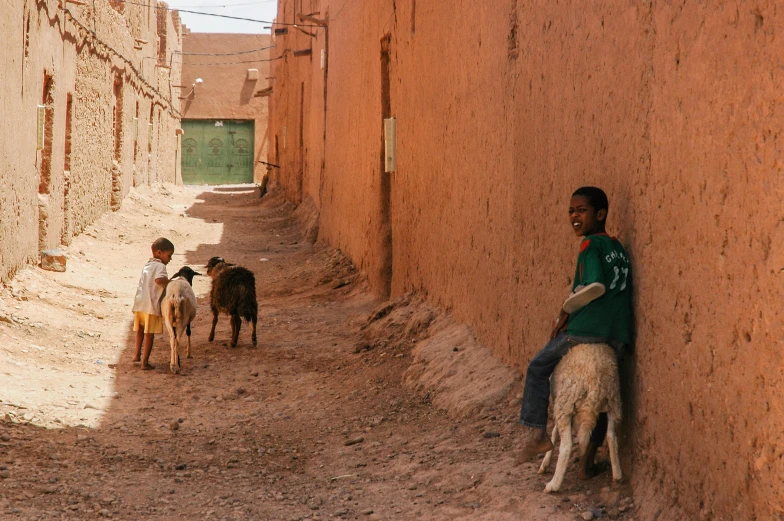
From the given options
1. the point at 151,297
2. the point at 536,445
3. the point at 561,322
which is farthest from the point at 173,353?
the point at 561,322

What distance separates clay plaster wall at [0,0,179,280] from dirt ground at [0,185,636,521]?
37.2 inches

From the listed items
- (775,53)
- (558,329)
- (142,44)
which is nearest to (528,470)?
(558,329)

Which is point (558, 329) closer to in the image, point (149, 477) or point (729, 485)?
point (729, 485)

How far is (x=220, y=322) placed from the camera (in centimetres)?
973

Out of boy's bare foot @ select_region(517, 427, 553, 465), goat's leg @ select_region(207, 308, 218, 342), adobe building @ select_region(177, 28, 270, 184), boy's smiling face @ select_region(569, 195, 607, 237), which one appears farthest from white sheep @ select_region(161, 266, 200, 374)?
adobe building @ select_region(177, 28, 270, 184)

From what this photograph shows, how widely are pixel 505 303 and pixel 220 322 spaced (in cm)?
475

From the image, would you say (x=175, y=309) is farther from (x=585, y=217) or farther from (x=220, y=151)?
(x=220, y=151)

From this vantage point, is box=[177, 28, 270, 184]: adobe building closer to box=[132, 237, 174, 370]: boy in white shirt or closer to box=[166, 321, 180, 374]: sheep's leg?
box=[132, 237, 174, 370]: boy in white shirt

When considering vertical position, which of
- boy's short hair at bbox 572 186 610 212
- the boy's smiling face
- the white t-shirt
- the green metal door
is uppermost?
the green metal door

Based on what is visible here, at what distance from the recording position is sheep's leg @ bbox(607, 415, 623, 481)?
3.83 meters

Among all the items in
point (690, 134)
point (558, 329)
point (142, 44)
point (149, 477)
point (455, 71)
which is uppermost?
point (142, 44)

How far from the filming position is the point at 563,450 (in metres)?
3.93

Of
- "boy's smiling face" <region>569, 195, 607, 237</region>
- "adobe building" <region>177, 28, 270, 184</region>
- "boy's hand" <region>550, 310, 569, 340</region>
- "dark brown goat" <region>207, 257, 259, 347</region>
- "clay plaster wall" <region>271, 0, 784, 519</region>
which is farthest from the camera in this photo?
"adobe building" <region>177, 28, 270, 184</region>

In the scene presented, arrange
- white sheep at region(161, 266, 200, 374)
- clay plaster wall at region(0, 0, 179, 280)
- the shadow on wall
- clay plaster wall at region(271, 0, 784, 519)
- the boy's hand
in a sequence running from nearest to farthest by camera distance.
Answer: clay plaster wall at region(271, 0, 784, 519)
the boy's hand
white sheep at region(161, 266, 200, 374)
clay plaster wall at region(0, 0, 179, 280)
the shadow on wall
